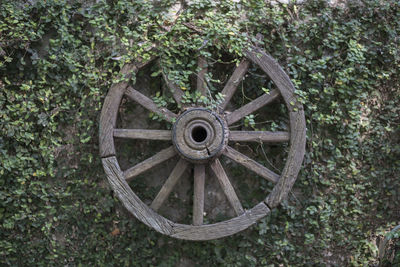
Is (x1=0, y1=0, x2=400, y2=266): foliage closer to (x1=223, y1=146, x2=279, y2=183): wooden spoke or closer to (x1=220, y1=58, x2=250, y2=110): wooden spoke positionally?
(x1=220, y1=58, x2=250, y2=110): wooden spoke

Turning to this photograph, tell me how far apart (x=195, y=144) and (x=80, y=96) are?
45.3 inches

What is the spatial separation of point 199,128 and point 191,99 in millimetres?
318

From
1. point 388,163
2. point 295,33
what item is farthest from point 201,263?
point 295,33

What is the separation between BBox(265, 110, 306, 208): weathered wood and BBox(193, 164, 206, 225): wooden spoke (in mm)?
508

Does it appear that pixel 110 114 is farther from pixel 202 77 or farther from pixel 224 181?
pixel 224 181

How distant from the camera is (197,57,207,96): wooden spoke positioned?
3.45 metres

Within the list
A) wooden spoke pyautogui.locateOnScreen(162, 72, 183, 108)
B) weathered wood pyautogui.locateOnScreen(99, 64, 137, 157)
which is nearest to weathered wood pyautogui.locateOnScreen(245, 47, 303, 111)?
wooden spoke pyautogui.locateOnScreen(162, 72, 183, 108)

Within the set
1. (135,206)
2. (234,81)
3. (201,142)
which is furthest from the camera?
(234,81)

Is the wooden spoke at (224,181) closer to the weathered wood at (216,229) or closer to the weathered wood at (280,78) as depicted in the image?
the weathered wood at (216,229)

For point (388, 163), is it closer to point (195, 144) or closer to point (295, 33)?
point (295, 33)

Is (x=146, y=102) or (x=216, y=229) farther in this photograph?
(x=146, y=102)

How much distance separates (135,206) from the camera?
3352mm

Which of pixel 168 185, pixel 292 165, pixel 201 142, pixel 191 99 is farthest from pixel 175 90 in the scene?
pixel 292 165

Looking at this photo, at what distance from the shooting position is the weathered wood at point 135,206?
3336 mm
